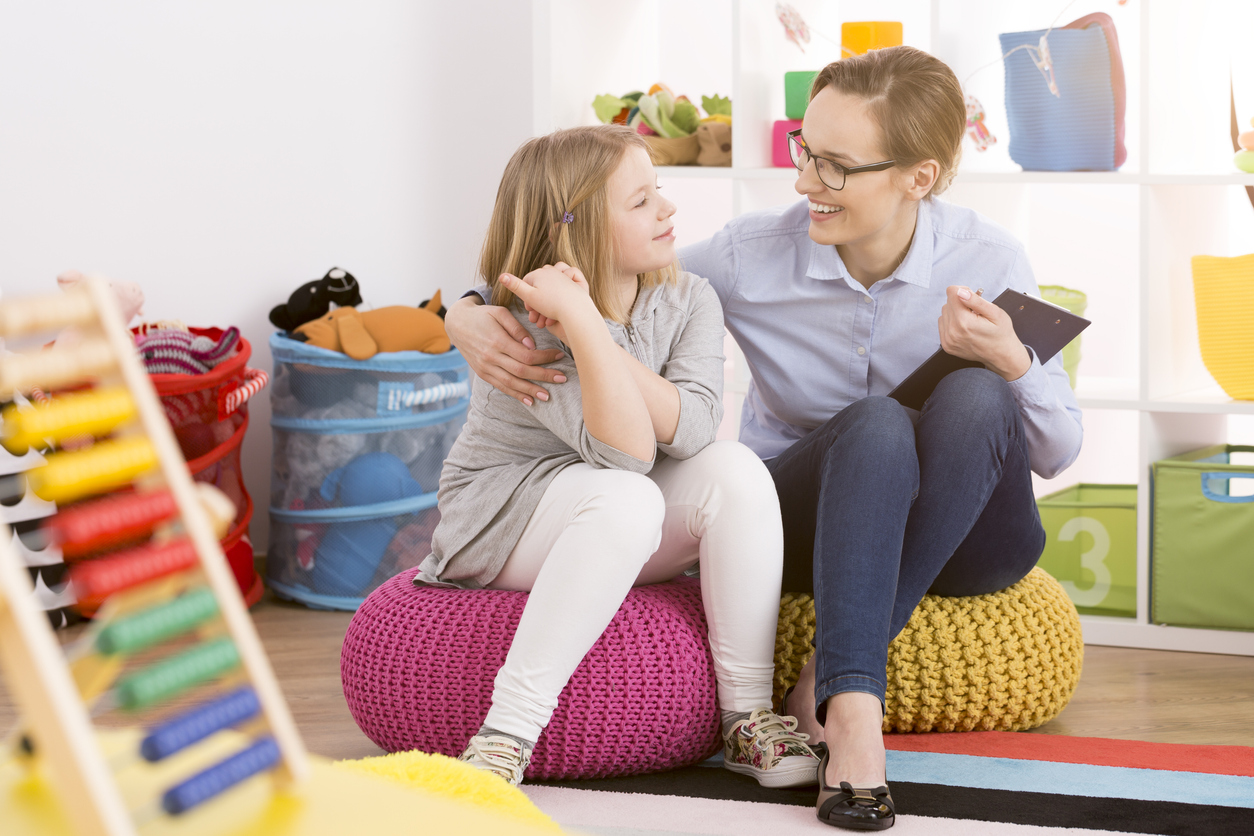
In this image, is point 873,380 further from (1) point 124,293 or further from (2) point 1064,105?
(1) point 124,293

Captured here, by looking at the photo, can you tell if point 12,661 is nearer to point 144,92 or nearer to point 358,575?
point 358,575

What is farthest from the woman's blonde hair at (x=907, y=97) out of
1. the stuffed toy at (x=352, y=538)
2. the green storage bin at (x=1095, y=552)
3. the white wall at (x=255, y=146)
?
the white wall at (x=255, y=146)

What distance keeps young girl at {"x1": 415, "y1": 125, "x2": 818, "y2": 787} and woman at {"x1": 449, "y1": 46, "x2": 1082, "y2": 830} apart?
70 mm

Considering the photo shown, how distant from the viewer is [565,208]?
55.3 inches

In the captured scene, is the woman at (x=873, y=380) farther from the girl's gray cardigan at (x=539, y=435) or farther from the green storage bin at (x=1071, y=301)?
the green storage bin at (x=1071, y=301)

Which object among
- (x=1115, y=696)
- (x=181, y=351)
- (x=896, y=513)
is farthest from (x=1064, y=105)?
(x=181, y=351)

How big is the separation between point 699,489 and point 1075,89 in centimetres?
117

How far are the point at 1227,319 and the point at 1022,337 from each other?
754mm

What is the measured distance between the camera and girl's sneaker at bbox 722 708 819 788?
1280 millimetres

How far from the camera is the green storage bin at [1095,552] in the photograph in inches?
81.4

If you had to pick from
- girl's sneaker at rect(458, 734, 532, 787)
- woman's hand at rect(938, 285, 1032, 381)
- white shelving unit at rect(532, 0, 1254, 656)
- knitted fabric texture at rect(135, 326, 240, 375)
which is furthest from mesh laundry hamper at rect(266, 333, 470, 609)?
woman's hand at rect(938, 285, 1032, 381)

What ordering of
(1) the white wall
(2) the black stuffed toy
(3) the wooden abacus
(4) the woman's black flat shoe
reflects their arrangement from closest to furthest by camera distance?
(3) the wooden abacus → (4) the woman's black flat shoe → (1) the white wall → (2) the black stuffed toy

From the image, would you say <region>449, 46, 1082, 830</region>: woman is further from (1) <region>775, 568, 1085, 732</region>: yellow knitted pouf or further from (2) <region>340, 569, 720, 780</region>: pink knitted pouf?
(2) <region>340, 569, 720, 780</region>: pink knitted pouf

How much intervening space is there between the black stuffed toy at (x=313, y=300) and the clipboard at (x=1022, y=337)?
132 centimetres
